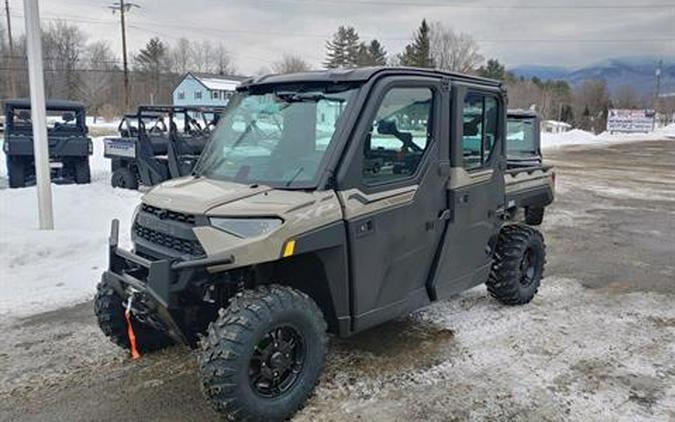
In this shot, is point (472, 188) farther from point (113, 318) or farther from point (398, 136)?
point (113, 318)

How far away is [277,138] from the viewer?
156 inches

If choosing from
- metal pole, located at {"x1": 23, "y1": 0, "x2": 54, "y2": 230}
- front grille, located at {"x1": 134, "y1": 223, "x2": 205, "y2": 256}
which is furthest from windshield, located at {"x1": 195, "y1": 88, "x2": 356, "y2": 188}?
metal pole, located at {"x1": 23, "y1": 0, "x2": 54, "y2": 230}

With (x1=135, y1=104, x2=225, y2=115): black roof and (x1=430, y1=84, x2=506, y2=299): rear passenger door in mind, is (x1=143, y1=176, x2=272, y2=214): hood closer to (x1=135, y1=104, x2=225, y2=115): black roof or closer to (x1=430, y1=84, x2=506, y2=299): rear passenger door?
(x1=430, y1=84, x2=506, y2=299): rear passenger door

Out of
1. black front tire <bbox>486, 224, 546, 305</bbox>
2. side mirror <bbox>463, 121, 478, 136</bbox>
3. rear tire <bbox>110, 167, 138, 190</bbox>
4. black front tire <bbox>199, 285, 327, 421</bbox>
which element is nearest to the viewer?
black front tire <bbox>199, 285, 327, 421</bbox>

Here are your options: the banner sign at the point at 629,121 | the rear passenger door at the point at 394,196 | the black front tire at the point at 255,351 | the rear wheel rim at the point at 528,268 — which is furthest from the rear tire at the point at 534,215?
the banner sign at the point at 629,121

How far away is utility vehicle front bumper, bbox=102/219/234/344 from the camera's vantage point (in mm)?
3232

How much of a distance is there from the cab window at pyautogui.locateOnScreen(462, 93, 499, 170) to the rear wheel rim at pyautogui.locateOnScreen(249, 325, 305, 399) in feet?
6.78

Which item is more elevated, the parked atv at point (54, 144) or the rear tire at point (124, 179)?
the parked atv at point (54, 144)

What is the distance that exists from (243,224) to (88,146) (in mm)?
12544

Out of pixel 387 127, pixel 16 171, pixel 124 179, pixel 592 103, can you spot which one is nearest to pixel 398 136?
pixel 387 127

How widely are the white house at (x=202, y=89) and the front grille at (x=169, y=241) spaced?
62729mm

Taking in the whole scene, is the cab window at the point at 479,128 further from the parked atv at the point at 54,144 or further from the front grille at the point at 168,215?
the parked atv at the point at 54,144

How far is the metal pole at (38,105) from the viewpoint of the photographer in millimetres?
7707

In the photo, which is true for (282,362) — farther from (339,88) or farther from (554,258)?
(554,258)
